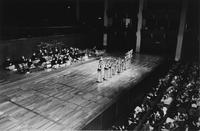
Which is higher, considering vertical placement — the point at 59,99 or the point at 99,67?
the point at 99,67

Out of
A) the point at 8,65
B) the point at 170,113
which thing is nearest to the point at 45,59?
the point at 8,65

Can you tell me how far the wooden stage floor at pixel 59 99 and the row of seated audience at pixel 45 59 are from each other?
34.3 inches

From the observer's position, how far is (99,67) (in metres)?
8.24

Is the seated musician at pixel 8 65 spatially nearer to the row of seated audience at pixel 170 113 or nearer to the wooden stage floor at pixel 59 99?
the wooden stage floor at pixel 59 99

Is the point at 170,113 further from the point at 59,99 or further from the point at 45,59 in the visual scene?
the point at 45,59

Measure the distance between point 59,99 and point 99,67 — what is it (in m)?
3.06

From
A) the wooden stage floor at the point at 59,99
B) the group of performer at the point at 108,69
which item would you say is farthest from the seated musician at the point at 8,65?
the group of performer at the point at 108,69

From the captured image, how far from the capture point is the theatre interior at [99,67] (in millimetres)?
4809

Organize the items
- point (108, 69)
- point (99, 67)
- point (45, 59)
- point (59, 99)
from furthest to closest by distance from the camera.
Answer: point (45, 59) → point (99, 67) → point (108, 69) → point (59, 99)

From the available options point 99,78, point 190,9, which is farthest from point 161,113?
point 190,9

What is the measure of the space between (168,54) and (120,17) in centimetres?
465

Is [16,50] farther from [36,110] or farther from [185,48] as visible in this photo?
[185,48]

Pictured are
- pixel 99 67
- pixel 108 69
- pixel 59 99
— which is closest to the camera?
pixel 59 99

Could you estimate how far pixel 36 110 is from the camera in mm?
4820
